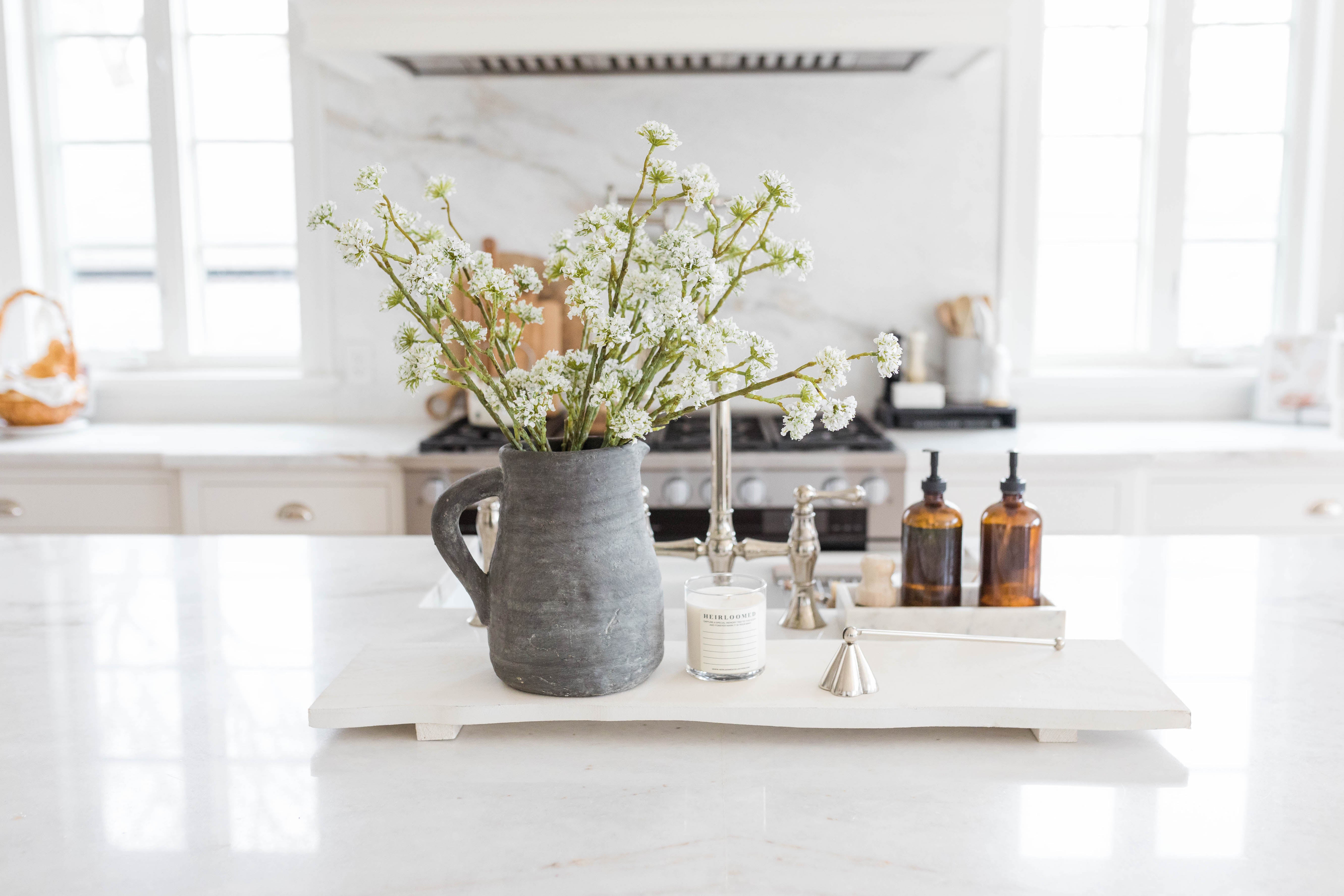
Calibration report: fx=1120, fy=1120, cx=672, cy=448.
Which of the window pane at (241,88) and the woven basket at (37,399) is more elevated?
the window pane at (241,88)

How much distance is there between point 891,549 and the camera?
8.83 feet

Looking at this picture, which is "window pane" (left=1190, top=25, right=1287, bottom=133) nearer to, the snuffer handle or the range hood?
the range hood

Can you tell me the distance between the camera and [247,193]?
3369 millimetres

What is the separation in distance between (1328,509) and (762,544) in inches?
74.9

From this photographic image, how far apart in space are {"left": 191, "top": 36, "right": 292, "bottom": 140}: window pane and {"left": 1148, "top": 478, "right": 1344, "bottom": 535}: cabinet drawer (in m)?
2.65

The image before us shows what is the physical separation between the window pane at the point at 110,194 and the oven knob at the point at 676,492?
155 cm

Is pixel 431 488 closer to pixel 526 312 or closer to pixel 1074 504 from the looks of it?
pixel 1074 504

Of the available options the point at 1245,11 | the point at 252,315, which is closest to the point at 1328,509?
the point at 1245,11

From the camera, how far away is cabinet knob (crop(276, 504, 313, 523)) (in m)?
2.74

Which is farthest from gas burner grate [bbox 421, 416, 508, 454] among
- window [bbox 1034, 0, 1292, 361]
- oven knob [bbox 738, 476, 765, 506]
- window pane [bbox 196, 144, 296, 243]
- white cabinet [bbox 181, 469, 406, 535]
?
window [bbox 1034, 0, 1292, 361]

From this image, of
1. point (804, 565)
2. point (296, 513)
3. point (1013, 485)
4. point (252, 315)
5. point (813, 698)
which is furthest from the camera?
point (252, 315)

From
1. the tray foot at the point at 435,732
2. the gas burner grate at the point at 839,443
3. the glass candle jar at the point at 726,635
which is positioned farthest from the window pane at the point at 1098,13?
the tray foot at the point at 435,732

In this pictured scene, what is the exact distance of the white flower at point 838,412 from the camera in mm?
966

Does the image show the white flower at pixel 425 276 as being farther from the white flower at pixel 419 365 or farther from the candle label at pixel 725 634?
the candle label at pixel 725 634
